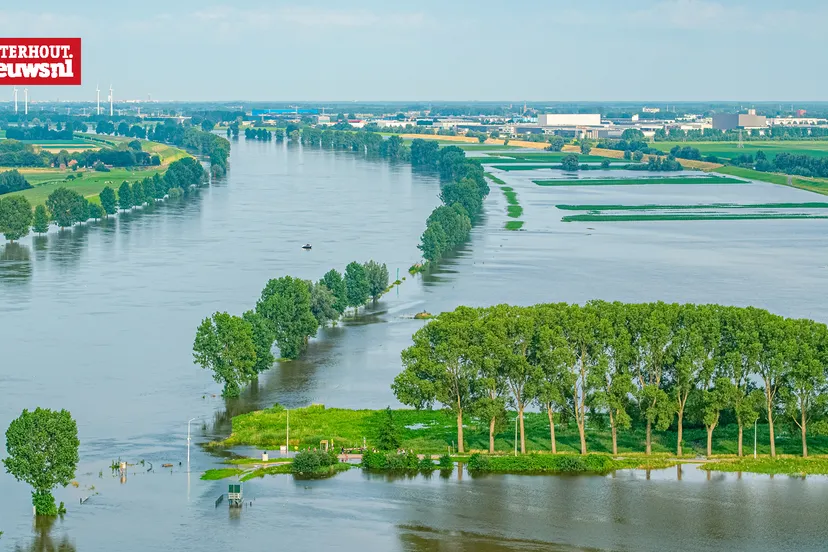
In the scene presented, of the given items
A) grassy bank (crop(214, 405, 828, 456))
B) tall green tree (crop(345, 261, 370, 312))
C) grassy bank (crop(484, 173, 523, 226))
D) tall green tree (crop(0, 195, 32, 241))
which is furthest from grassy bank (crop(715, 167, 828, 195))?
grassy bank (crop(214, 405, 828, 456))

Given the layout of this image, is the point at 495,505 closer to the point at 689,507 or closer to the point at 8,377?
the point at 689,507

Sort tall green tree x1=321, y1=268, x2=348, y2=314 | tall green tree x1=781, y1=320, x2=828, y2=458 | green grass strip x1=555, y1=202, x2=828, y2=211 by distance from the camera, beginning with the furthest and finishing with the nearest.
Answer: green grass strip x1=555, y1=202, x2=828, y2=211
tall green tree x1=321, y1=268, x2=348, y2=314
tall green tree x1=781, y1=320, x2=828, y2=458

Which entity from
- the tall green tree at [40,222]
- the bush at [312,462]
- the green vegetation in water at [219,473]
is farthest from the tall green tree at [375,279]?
the tall green tree at [40,222]

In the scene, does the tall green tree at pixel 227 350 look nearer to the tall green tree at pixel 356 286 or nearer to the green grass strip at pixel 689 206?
the tall green tree at pixel 356 286

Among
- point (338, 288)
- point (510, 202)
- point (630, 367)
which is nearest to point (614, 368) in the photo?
point (630, 367)

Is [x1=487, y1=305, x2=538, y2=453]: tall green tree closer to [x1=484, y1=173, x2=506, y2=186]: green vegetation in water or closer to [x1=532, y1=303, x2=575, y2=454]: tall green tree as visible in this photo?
[x1=532, y1=303, x2=575, y2=454]: tall green tree

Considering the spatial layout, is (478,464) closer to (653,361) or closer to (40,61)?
(653,361)

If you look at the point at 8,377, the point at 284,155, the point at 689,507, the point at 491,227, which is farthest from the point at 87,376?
the point at 284,155
